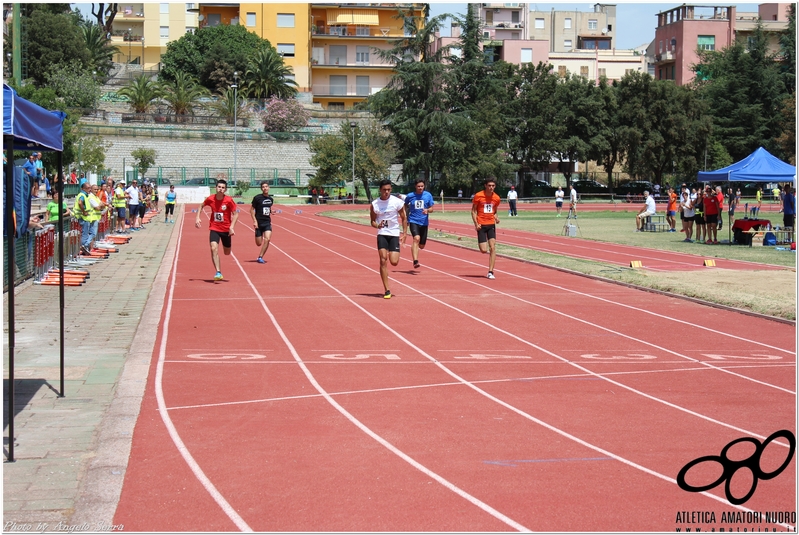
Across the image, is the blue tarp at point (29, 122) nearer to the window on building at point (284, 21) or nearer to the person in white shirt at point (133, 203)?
the person in white shirt at point (133, 203)

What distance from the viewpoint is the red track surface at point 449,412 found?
564 centimetres

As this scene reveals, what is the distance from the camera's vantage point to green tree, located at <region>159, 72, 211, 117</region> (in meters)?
78.1

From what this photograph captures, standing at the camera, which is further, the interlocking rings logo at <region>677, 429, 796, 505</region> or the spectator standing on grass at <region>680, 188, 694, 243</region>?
the spectator standing on grass at <region>680, 188, 694, 243</region>

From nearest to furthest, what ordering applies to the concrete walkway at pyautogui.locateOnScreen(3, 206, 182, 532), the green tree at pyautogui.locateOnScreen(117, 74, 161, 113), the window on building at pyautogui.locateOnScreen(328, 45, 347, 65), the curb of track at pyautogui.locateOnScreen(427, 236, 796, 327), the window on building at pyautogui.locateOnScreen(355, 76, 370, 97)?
the concrete walkway at pyautogui.locateOnScreen(3, 206, 182, 532), the curb of track at pyautogui.locateOnScreen(427, 236, 796, 327), the green tree at pyautogui.locateOnScreen(117, 74, 161, 113), the window on building at pyautogui.locateOnScreen(328, 45, 347, 65), the window on building at pyautogui.locateOnScreen(355, 76, 370, 97)

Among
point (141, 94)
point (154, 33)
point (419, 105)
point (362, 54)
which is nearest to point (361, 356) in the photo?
point (419, 105)

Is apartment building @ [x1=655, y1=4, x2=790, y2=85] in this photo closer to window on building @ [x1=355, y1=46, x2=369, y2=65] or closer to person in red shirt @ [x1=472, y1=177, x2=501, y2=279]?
window on building @ [x1=355, y1=46, x2=369, y2=65]

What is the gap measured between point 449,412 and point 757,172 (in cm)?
2288

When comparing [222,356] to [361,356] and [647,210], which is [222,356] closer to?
[361,356]

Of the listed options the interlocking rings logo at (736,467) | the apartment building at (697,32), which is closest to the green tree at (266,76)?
the apartment building at (697,32)

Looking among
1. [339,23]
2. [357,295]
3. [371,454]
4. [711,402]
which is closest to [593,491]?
[371,454]

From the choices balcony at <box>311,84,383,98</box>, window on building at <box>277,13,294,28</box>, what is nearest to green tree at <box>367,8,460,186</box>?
balcony at <box>311,84,383,98</box>

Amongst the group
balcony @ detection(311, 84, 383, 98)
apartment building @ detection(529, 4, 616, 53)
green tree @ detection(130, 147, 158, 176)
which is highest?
apartment building @ detection(529, 4, 616, 53)

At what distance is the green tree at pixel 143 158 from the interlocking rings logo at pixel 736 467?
65.5m

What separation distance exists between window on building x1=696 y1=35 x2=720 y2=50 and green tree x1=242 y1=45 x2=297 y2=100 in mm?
44809
